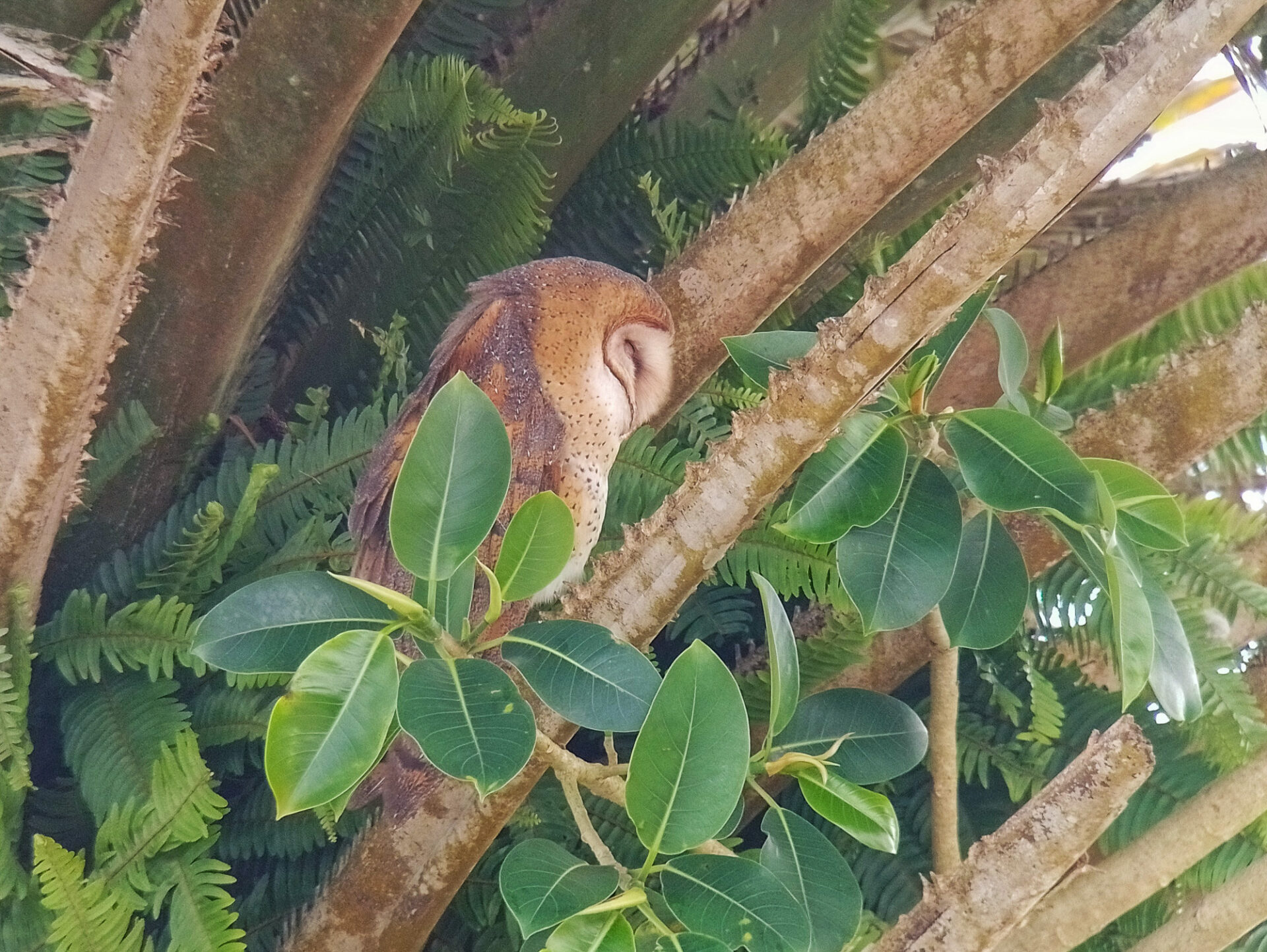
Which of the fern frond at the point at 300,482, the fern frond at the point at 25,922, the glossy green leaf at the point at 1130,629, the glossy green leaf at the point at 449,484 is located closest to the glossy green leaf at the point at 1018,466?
the glossy green leaf at the point at 1130,629

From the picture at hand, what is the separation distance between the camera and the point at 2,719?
0.70m

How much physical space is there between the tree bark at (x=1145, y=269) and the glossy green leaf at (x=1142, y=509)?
0.53 metres

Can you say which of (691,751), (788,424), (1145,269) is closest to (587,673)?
(691,751)

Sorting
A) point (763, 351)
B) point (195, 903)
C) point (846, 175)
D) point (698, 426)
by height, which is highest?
point (846, 175)

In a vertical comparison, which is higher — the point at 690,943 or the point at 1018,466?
the point at 1018,466

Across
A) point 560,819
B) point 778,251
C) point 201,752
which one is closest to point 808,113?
point 778,251

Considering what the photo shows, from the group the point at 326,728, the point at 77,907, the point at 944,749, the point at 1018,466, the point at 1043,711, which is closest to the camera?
the point at 326,728

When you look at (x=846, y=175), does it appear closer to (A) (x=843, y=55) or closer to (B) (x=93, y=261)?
(A) (x=843, y=55)

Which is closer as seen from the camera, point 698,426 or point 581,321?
point 581,321

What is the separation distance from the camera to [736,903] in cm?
49

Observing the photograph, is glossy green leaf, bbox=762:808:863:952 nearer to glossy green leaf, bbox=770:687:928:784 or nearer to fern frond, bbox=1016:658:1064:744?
glossy green leaf, bbox=770:687:928:784

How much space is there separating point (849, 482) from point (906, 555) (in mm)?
58

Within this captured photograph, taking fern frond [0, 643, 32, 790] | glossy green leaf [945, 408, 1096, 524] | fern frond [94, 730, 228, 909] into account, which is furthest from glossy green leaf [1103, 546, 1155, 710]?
fern frond [0, 643, 32, 790]

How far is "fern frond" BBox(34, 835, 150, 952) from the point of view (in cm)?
63
